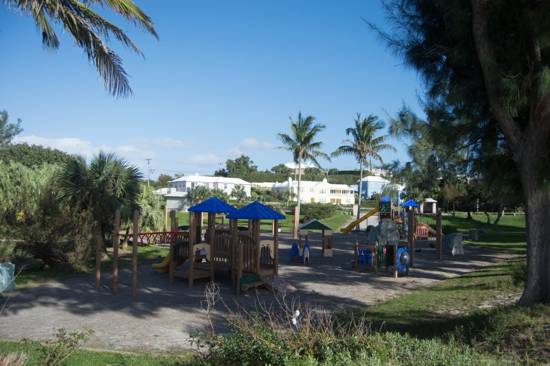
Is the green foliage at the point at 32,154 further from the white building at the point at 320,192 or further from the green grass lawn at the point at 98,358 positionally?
the green grass lawn at the point at 98,358

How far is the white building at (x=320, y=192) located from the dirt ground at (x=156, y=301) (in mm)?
53105

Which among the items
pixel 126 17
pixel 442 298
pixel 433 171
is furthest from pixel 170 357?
pixel 433 171

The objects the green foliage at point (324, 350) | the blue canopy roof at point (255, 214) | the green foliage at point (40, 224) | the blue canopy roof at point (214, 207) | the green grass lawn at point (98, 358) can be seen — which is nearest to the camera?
the green foliage at point (324, 350)

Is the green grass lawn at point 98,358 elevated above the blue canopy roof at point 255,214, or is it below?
below

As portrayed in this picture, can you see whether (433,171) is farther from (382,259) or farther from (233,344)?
(233,344)

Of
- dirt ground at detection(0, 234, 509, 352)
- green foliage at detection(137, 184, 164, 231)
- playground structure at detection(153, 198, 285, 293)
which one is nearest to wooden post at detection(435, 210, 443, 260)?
dirt ground at detection(0, 234, 509, 352)

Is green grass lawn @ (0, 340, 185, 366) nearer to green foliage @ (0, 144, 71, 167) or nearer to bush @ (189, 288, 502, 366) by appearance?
bush @ (189, 288, 502, 366)

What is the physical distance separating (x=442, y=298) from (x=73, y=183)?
12.0m

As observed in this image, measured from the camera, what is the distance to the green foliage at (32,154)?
207 feet

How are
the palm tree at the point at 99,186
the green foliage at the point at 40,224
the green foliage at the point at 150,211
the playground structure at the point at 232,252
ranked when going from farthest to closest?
the green foliage at the point at 150,211 → the palm tree at the point at 99,186 → the green foliage at the point at 40,224 → the playground structure at the point at 232,252

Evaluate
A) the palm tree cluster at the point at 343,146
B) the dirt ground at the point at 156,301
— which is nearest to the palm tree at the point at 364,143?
the palm tree cluster at the point at 343,146

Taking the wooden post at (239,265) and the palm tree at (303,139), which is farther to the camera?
the palm tree at (303,139)

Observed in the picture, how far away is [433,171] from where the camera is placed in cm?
1855

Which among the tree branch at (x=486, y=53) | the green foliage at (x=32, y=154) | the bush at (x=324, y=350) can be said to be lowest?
the bush at (x=324, y=350)
